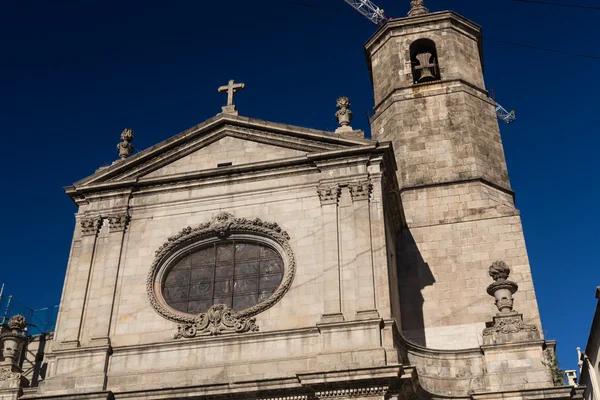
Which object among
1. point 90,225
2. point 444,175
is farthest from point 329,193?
point 444,175

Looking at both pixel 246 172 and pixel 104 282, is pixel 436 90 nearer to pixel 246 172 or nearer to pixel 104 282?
pixel 246 172

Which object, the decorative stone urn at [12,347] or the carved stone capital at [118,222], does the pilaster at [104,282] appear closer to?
the carved stone capital at [118,222]

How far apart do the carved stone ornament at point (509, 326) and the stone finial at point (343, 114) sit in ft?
20.5

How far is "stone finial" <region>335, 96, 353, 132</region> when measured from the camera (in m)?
20.5

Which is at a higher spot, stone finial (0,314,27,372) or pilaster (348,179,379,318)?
pilaster (348,179,379,318)

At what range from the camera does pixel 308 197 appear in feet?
62.4

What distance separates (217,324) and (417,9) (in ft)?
59.7

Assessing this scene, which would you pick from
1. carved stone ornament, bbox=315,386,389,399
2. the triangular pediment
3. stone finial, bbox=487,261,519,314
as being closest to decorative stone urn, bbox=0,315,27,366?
the triangular pediment

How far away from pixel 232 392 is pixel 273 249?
3.95m

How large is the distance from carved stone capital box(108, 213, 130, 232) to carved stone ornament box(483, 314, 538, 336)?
9.25 metres

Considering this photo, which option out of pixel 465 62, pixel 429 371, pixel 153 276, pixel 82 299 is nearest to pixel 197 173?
pixel 153 276

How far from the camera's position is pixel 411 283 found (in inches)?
885

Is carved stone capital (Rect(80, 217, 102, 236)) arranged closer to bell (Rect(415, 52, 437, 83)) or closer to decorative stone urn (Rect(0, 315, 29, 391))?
decorative stone urn (Rect(0, 315, 29, 391))

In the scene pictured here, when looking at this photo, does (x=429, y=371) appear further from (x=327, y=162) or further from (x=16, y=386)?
(x=16, y=386)
